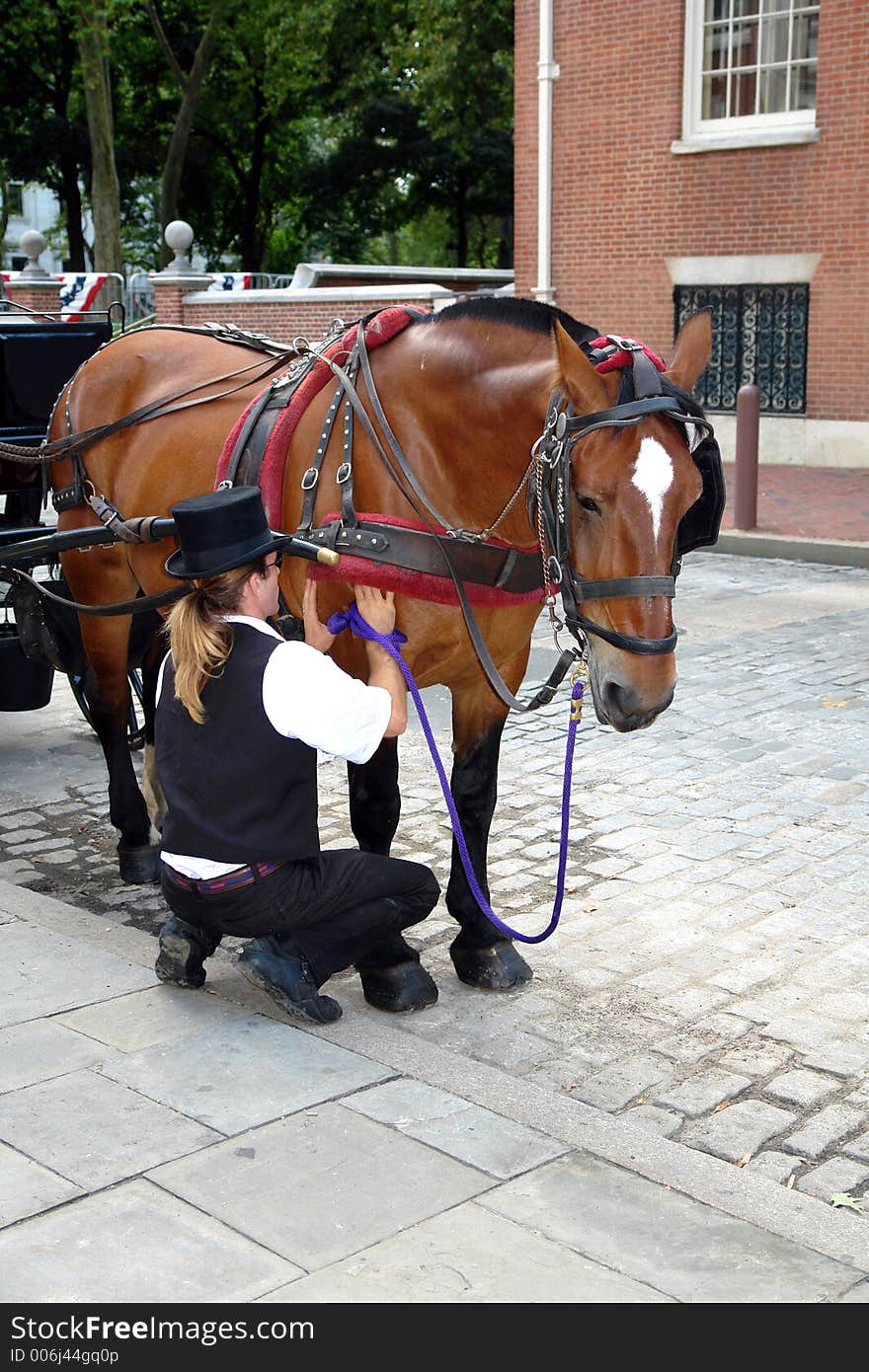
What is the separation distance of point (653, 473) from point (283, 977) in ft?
5.91

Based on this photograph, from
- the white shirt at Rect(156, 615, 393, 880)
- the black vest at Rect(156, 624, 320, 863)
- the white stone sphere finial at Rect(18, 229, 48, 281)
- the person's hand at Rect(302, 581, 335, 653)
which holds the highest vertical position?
the white stone sphere finial at Rect(18, 229, 48, 281)

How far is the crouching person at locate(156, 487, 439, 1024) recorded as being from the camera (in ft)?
13.0

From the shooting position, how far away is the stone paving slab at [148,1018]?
4227 mm

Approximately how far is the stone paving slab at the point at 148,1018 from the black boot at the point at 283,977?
0.59ft

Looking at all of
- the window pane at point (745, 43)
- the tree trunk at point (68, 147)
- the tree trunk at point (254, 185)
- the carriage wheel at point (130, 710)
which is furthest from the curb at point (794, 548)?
the tree trunk at point (254, 185)

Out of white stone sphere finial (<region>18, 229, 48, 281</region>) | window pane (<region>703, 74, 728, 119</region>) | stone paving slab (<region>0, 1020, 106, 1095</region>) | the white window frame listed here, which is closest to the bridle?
stone paving slab (<region>0, 1020, 106, 1095</region>)

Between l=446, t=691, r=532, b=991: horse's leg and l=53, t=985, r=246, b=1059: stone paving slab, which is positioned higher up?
l=446, t=691, r=532, b=991: horse's leg

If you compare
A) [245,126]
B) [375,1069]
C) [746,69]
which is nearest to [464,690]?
[375,1069]

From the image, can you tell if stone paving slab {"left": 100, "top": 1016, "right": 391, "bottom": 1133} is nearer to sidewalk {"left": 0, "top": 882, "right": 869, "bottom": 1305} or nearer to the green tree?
sidewalk {"left": 0, "top": 882, "right": 869, "bottom": 1305}

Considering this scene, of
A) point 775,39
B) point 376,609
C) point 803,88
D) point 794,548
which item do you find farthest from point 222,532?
point 775,39

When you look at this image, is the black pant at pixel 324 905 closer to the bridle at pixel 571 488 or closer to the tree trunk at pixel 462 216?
the bridle at pixel 571 488

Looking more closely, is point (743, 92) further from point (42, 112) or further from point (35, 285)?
point (42, 112)

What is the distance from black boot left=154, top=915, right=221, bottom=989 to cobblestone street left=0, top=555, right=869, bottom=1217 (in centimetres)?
47

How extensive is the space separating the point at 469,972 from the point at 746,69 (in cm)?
1642
